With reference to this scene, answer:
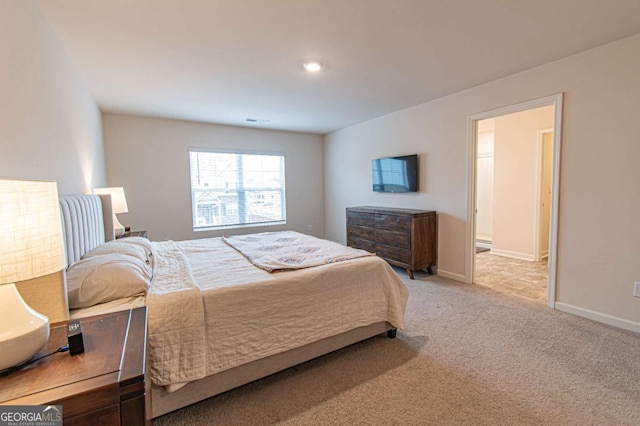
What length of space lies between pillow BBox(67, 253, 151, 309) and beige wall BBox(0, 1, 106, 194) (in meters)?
0.57

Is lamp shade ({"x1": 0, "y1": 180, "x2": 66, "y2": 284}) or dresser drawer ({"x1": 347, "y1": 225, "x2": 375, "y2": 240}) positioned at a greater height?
lamp shade ({"x1": 0, "y1": 180, "x2": 66, "y2": 284})

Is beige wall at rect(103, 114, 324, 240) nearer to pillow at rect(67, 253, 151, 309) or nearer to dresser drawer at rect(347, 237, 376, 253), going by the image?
dresser drawer at rect(347, 237, 376, 253)

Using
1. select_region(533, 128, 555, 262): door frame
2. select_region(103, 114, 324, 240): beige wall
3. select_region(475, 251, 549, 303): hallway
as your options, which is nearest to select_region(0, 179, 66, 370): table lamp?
select_region(475, 251, 549, 303): hallway

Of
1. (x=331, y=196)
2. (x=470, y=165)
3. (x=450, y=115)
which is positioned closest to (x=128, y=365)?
(x=470, y=165)

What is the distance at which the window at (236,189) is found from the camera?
5.07m

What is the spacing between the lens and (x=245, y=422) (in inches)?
62.0

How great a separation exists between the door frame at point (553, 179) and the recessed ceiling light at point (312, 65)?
6.59ft

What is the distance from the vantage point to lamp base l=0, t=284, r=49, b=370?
2.74 feet

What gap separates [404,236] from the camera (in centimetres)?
385

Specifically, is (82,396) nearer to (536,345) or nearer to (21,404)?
(21,404)

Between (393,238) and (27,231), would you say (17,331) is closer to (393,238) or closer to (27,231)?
(27,231)

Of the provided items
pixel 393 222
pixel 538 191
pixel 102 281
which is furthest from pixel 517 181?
pixel 102 281

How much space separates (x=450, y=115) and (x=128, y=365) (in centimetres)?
406

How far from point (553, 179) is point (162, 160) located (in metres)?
5.28
